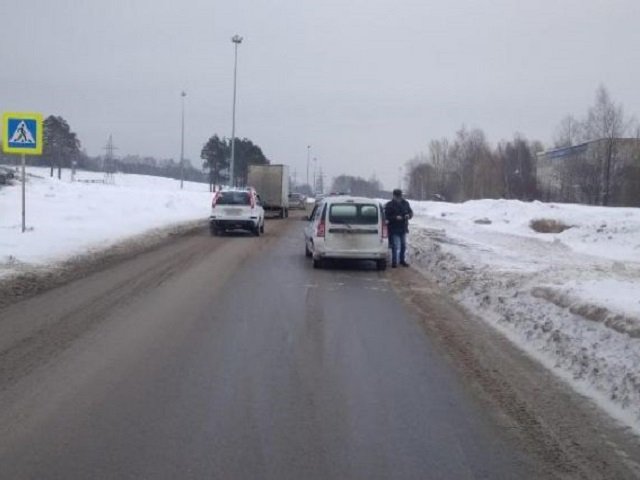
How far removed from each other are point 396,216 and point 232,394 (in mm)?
11990

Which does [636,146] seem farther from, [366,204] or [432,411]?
[432,411]

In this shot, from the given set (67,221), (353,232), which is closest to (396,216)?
(353,232)

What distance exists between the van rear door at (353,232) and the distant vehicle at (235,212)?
1142 centimetres

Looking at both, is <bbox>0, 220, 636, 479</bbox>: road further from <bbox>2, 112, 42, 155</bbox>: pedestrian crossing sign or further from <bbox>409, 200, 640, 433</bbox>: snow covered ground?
<bbox>2, 112, 42, 155</bbox>: pedestrian crossing sign

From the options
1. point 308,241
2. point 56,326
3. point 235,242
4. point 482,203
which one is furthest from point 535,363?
point 482,203

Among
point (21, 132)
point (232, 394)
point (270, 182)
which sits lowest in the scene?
point (232, 394)

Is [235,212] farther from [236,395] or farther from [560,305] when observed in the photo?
[236,395]

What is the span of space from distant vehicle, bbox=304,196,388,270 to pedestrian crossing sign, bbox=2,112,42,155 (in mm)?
8396

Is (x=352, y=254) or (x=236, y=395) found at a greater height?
(x=352, y=254)

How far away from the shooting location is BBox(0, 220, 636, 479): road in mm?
5008

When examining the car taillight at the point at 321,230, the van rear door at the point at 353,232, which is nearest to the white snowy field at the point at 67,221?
the car taillight at the point at 321,230

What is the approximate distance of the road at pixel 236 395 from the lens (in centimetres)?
501

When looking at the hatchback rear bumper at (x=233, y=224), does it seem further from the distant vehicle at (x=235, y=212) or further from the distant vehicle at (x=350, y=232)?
the distant vehicle at (x=350, y=232)

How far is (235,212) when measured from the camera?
28.3 metres
